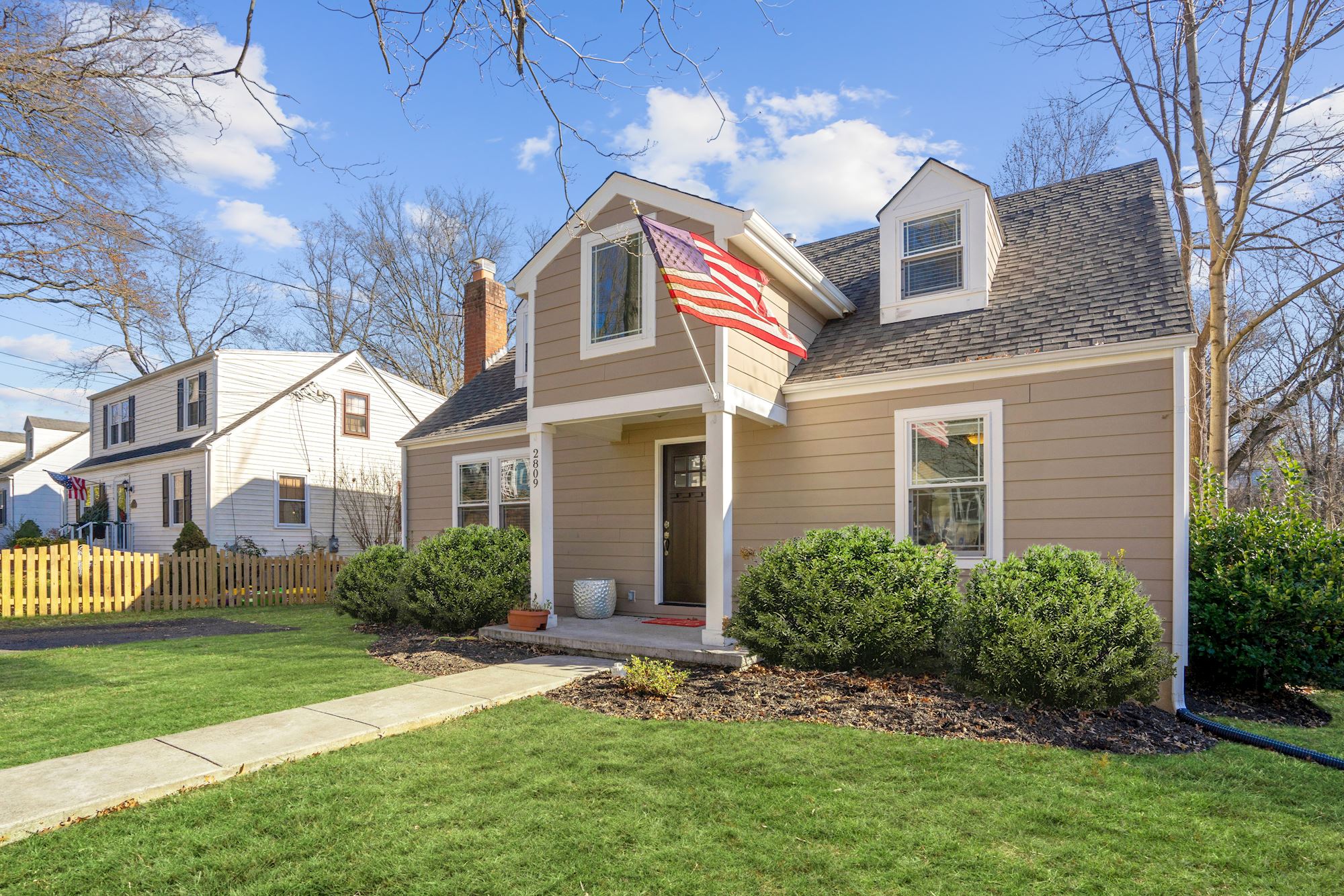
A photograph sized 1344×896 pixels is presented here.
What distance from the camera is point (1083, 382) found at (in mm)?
7168

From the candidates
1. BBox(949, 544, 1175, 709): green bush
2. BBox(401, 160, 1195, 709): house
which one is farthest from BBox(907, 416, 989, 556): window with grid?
BBox(949, 544, 1175, 709): green bush

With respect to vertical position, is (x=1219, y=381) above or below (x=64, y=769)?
above

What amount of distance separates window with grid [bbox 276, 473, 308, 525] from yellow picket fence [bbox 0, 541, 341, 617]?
416 cm

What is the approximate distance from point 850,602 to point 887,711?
1.23 meters

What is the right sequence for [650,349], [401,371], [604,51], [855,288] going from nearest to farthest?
[604,51] < [650,349] < [855,288] < [401,371]

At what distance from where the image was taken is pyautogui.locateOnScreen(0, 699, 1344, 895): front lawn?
3059mm

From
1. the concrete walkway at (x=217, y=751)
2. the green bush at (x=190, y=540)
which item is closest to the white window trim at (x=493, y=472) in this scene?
the concrete walkway at (x=217, y=751)

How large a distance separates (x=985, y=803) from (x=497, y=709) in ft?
11.1

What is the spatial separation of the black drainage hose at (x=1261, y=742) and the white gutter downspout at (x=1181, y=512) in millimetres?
954

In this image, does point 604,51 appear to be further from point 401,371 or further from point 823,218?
point 401,371

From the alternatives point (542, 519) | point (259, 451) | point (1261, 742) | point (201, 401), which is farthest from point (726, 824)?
point (201, 401)

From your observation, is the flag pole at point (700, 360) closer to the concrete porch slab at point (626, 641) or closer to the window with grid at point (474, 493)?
the concrete porch slab at point (626, 641)

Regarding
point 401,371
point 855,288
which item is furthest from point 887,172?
point 401,371

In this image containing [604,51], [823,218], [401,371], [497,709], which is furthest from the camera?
[401,371]
